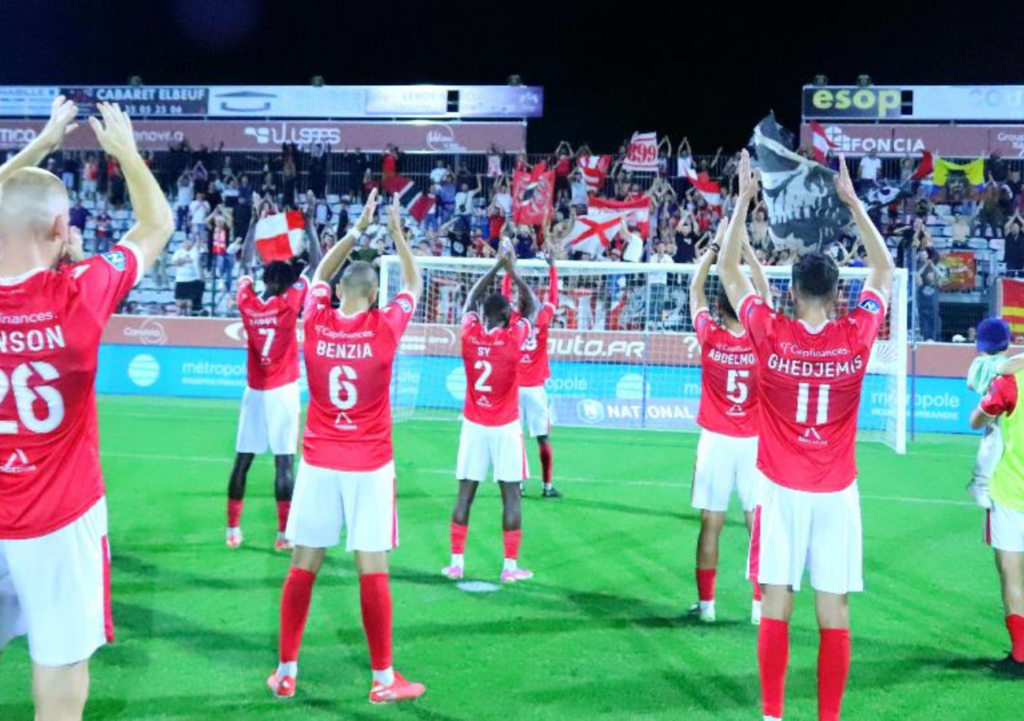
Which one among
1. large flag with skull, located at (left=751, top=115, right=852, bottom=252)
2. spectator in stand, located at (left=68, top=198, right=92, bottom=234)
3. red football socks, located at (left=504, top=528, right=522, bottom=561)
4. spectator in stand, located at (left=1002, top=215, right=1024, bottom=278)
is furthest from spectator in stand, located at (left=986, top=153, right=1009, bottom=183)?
spectator in stand, located at (left=68, top=198, right=92, bottom=234)

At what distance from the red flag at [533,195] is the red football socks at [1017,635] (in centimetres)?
1925

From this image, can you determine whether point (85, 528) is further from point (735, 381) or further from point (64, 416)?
point (735, 381)

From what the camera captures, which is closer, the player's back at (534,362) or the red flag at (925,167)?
the player's back at (534,362)

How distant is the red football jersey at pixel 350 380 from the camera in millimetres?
5727

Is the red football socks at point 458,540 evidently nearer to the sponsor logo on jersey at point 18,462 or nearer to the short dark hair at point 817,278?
the short dark hair at point 817,278

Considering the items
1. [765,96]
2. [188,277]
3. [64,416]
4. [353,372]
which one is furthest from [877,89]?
[64,416]

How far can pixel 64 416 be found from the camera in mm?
3635

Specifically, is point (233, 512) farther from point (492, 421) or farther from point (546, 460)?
point (546, 460)

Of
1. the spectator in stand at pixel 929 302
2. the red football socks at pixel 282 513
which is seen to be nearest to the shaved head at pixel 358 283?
the red football socks at pixel 282 513

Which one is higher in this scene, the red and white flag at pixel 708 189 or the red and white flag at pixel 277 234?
the red and white flag at pixel 708 189

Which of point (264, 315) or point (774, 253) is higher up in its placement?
point (774, 253)

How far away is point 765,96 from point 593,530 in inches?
1334

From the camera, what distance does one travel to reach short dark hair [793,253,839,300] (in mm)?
4961

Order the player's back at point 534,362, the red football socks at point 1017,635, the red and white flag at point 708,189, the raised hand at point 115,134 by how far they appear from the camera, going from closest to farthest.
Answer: the raised hand at point 115,134
the red football socks at point 1017,635
the player's back at point 534,362
the red and white flag at point 708,189
